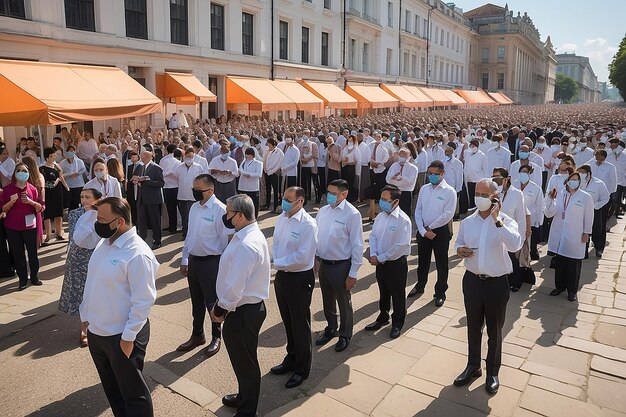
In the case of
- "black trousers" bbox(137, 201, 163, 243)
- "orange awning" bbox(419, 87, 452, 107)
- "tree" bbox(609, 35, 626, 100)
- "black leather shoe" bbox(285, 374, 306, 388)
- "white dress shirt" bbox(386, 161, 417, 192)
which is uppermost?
"tree" bbox(609, 35, 626, 100)

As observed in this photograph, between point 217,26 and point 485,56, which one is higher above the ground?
point 485,56

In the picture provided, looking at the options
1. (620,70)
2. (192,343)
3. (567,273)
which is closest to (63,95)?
(192,343)

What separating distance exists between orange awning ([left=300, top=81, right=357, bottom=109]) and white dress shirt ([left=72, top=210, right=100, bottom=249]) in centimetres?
1952

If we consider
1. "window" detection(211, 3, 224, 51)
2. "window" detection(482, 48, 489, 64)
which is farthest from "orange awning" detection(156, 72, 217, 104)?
"window" detection(482, 48, 489, 64)

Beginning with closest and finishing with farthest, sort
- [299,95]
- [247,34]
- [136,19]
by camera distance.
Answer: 1. [136,19]
2. [299,95]
3. [247,34]

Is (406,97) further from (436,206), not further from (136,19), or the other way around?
(436,206)

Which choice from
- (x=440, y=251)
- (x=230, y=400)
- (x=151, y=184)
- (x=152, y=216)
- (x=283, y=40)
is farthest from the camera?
(x=283, y=40)

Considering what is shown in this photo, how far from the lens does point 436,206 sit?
22.8 feet

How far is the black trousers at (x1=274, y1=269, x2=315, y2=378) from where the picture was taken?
4.85m

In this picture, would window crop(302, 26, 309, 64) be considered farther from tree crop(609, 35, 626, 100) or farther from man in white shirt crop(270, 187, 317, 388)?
tree crop(609, 35, 626, 100)

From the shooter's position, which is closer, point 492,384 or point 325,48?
point 492,384

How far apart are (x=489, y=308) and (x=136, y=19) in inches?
705

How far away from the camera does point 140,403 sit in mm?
3758

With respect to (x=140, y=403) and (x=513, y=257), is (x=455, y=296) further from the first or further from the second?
(x=140, y=403)
